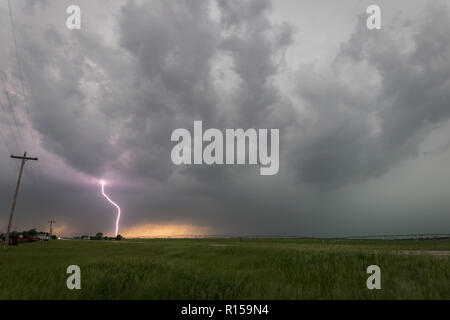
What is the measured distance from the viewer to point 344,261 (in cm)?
1095

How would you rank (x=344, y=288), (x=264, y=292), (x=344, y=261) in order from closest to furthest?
(x=264, y=292), (x=344, y=288), (x=344, y=261)

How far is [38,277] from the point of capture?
27.6 feet
